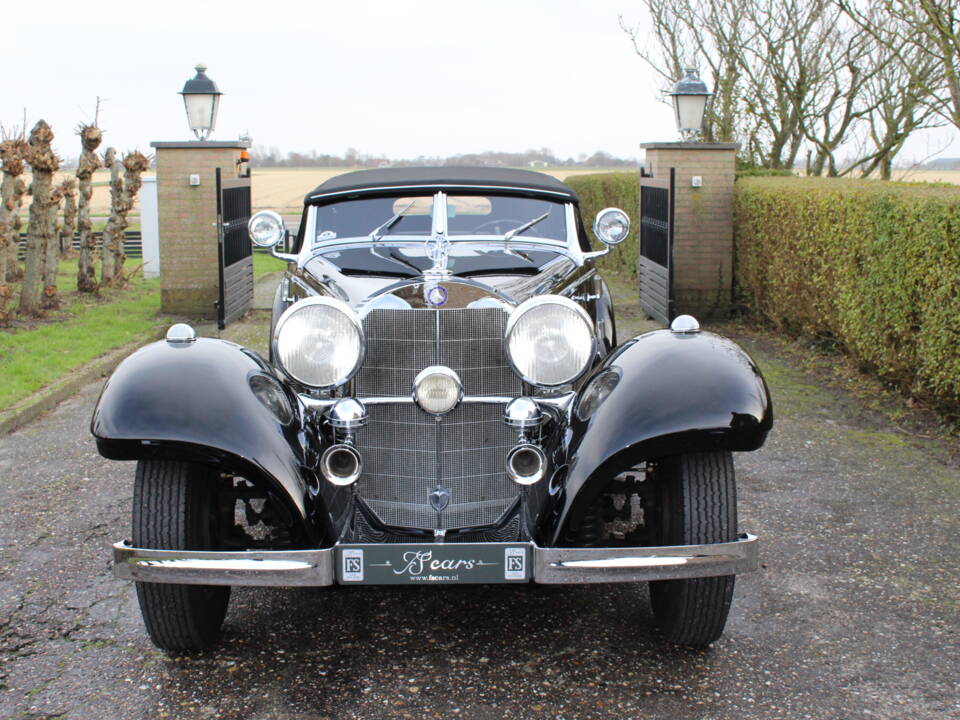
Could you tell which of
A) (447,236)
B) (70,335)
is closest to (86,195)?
(70,335)

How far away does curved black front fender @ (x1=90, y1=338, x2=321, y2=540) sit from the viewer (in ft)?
10.3

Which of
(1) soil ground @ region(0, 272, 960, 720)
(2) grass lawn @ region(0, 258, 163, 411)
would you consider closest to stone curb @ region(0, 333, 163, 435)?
(2) grass lawn @ region(0, 258, 163, 411)

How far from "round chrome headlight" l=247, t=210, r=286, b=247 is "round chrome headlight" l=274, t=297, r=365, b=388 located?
1.61 m

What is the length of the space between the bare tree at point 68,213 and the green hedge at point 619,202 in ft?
23.2

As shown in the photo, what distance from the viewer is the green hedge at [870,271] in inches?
237

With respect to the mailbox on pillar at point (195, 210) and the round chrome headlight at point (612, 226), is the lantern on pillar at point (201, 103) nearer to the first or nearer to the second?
the mailbox on pillar at point (195, 210)

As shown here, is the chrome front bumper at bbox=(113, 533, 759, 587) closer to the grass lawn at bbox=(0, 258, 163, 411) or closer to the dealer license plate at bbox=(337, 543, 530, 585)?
the dealer license plate at bbox=(337, 543, 530, 585)

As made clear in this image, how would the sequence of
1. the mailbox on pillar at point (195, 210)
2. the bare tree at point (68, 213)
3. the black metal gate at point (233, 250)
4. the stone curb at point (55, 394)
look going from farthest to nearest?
the bare tree at point (68, 213)
the mailbox on pillar at point (195, 210)
the black metal gate at point (233, 250)
the stone curb at point (55, 394)

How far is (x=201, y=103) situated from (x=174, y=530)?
8915mm

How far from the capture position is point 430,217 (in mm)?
4547

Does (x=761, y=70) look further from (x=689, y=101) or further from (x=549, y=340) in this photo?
(x=549, y=340)

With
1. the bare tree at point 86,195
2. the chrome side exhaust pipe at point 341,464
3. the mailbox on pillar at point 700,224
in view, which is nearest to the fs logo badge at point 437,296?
the chrome side exhaust pipe at point 341,464

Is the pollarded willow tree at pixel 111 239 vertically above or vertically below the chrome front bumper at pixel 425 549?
above

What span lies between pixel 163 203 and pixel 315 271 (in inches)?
291
